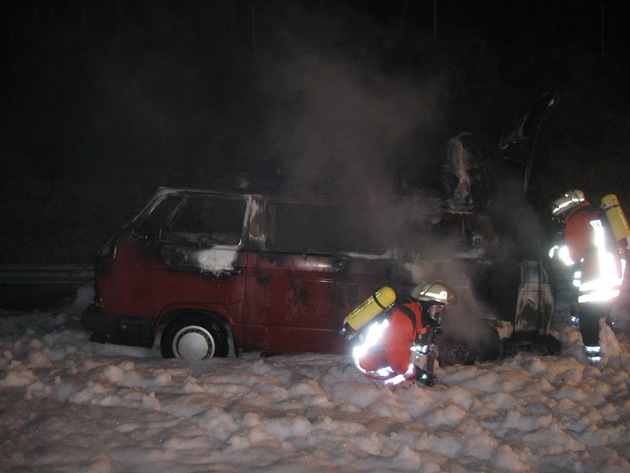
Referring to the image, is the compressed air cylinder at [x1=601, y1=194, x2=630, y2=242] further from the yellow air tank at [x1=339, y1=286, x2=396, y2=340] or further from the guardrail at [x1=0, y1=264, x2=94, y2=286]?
the guardrail at [x1=0, y1=264, x2=94, y2=286]

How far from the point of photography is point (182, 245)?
16.5ft

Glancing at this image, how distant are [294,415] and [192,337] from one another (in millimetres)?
1674

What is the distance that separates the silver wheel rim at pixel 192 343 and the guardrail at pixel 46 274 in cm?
344

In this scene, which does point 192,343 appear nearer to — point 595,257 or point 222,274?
point 222,274

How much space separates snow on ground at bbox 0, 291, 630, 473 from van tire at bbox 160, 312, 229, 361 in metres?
0.16

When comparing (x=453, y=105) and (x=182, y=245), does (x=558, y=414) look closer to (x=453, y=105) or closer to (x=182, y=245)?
(x=182, y=245)

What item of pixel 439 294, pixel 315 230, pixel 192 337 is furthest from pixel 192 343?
pixel 439 294

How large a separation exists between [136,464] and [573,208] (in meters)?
4.89

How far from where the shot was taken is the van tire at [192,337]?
201 inches

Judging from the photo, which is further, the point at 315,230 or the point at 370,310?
the point at 315,230

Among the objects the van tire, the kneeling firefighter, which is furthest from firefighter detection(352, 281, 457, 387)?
the van tire

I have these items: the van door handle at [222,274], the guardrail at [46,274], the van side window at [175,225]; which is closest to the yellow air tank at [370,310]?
the van door handle at [222,274]

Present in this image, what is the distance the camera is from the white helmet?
5410 mm

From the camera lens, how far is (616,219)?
17.1 feet
